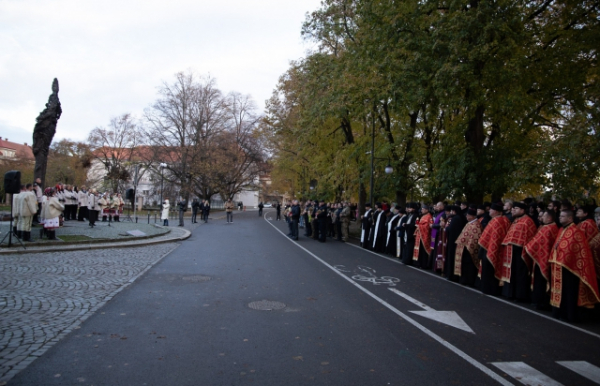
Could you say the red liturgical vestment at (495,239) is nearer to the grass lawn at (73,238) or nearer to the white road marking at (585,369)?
the white road marking at (585,369)

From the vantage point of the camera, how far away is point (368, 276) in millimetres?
10281

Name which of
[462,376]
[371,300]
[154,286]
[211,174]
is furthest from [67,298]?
[211,174]

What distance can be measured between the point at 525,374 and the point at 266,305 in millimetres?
3912

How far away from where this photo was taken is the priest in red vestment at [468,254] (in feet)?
31.5

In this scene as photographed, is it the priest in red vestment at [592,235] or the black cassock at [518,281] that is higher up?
the priest in red vestment at [592,235]

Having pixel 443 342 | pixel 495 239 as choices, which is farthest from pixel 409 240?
pixel 443 342

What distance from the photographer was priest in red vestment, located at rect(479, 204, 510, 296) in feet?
28.9

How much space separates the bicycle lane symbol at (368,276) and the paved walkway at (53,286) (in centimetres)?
502

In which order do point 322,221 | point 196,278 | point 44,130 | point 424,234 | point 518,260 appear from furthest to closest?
point 322,221, point 44,130, point 424,234, point 196,278, point 518,260

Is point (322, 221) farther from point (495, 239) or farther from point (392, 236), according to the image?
point (495, 239)

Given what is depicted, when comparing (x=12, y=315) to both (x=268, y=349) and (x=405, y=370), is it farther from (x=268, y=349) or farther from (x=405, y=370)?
(x=405, y=370)

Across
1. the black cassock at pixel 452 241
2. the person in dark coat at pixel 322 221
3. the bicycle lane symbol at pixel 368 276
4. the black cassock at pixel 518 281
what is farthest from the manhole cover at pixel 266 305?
the person in dark coat at pixel 322 221

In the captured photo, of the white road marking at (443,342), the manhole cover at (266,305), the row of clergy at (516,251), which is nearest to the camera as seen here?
the white road marking at (443,342)

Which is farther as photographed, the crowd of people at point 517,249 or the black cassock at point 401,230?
the black cassock at point 401,230
